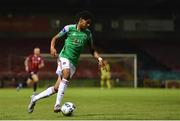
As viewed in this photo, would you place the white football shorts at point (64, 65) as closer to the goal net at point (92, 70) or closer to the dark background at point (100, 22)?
the goal net at point (92, 70)

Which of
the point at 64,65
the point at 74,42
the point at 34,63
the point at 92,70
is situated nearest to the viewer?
the point at 64,65

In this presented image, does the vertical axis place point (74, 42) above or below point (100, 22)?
above

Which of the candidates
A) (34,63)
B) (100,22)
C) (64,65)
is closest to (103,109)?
(64,65)

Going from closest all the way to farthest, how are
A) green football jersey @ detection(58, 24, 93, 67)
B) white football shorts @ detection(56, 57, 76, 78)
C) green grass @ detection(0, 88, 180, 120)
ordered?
1. green grass @ detection(0, 88, 180, 120)
2. white football shorts @ detection(56, 57, 76, 78)
3. green football jersey @ detection(58, 24, 93, 67)

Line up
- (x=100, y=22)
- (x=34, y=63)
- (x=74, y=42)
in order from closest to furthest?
(x=74, y=42), (x=34, y=63), (x=100, y=22)

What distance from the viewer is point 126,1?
165 ft

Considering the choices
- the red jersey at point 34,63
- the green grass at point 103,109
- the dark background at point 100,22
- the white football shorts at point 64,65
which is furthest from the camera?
the dark background at point 100,22

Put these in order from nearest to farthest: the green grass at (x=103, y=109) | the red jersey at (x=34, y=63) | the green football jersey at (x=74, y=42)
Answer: the green grass at (x=103, y=109)
the green football jersey at (x=74, y=42)
the red jersey at (x=34, y=63)

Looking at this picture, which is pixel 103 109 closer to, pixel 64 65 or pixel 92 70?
pixel 64 65

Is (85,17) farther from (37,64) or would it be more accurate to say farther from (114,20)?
(114,20)

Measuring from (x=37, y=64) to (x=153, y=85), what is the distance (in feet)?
70.2

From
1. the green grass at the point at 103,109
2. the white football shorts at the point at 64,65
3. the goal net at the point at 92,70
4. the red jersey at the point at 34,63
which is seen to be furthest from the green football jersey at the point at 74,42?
the goal net at the point at 92,70

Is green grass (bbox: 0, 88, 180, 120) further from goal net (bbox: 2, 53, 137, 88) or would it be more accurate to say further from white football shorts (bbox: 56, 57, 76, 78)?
goal net (bbox: 2, 53, 137, 88)

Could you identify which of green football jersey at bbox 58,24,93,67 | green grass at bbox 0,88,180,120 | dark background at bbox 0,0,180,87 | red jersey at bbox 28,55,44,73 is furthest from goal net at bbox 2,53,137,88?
green football jersey at bbox 58,24,93,67
